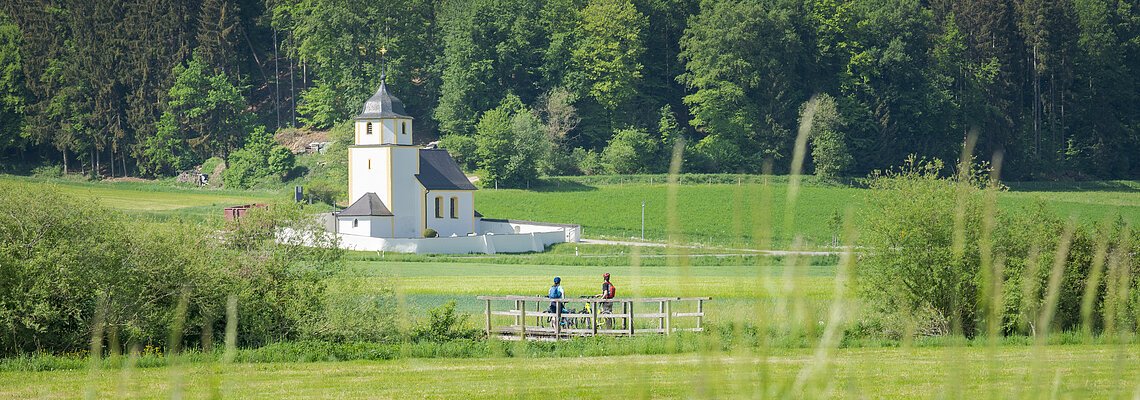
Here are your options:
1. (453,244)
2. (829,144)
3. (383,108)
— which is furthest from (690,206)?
(453,244)

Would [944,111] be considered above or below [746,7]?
below

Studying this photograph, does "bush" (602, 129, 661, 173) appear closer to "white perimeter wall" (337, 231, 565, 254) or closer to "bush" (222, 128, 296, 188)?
"bush" (222, 128, 296, 188)

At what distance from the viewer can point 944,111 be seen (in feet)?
332

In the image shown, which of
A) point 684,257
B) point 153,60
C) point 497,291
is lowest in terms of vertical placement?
point 497,291

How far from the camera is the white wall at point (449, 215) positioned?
240 ft

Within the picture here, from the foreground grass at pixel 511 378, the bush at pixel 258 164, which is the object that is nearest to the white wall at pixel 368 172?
the bush at pixel 258 164

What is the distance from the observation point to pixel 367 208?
7112 centimetres

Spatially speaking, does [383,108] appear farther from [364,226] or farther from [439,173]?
[364,226]

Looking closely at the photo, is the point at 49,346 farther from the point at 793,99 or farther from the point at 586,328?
the point at 793,99

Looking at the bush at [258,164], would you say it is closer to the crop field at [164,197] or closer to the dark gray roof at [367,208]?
the crop field at [164,197]

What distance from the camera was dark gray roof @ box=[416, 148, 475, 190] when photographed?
74.4 metres

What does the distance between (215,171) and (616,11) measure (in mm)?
29125

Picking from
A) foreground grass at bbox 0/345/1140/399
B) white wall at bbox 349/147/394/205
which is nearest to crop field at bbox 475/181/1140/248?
white wall at bbox 349/147/394/205

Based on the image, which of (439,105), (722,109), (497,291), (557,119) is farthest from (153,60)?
(497,291)
